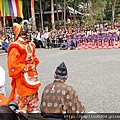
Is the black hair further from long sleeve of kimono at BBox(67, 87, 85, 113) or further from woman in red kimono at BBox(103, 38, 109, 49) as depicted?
woman in red kimono at BBox(103, 38, 109, 49)

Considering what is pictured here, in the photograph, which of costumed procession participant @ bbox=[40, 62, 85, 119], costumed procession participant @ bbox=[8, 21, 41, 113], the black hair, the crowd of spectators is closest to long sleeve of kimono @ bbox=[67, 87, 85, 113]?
costumed procession participant @ bbox=[40, 62, 85, 119]

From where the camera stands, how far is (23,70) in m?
4.73

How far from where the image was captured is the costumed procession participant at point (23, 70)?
4.64 m

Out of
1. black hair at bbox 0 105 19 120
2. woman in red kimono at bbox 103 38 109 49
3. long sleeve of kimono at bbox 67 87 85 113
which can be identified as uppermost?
black hair at bbox 0 105 19 120

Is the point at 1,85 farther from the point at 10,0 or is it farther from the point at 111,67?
the point at 10,0

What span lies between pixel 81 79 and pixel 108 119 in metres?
4.18

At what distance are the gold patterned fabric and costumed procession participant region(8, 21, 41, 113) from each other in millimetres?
1227

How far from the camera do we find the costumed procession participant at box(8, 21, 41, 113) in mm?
4641

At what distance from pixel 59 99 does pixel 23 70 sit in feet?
4.73

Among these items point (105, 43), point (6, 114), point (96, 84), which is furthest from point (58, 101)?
point (105, 43)

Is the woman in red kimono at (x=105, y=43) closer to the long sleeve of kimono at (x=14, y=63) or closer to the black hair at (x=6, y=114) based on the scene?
the long sleeve of kimono at (x=14, y=63)

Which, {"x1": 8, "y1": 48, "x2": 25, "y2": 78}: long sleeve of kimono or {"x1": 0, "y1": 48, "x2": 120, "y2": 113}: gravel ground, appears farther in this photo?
{"x1": 0, "y1": 48, "x2": 120, "y2": 113}: gravel ground

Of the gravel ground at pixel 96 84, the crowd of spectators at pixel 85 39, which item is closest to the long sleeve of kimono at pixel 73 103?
the gravel ground at pixel 96 84

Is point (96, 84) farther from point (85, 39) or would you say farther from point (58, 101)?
point (85, 39)
